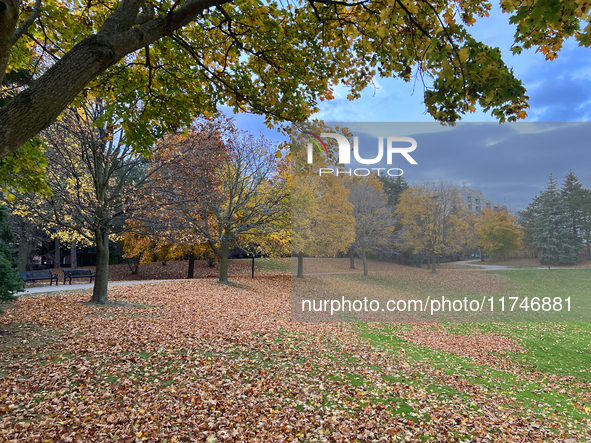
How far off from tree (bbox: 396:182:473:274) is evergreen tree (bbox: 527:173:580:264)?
354 inches

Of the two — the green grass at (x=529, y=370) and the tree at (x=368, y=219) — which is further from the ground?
the tree at (x=368, y=219)

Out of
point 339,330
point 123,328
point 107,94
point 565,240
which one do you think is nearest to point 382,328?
point 339,330

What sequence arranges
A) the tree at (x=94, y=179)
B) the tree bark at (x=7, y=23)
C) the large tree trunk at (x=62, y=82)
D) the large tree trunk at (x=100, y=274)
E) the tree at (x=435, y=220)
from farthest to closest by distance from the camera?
the tree at (x=435, y=220), the large tree trunk at (x=100, y=274), the tree at (x=94, y=179), the large tree trunk at (x=62, y=82), the tree bark at (x=7, y=23)

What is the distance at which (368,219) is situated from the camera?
20312mm

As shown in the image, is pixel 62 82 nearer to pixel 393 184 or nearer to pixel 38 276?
pixel 38 276

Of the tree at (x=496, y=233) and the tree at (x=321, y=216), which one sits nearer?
the tree at (x=321, y=216)

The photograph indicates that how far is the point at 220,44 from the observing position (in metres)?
5.53

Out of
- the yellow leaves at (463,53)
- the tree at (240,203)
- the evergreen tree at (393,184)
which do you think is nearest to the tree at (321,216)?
the tree at (240,203)

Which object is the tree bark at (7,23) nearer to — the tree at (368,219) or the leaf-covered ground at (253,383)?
the leaf-covered ground at (253,383)

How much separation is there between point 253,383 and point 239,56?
17.8 feet

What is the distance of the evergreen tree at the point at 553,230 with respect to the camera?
2514cm

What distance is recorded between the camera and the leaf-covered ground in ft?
12.2

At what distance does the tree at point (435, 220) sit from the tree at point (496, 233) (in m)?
2.36

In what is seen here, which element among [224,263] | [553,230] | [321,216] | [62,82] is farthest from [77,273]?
[553,230]
